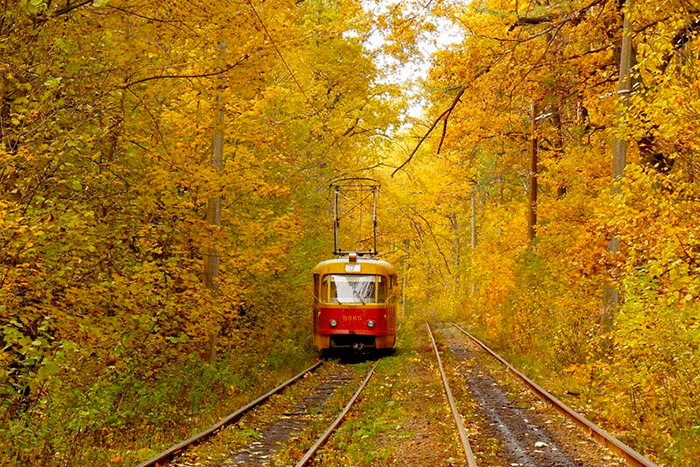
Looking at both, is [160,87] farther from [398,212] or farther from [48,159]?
[398,212]

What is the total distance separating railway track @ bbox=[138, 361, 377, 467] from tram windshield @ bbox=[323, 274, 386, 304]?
3.98m

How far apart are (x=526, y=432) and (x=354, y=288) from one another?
10.6m

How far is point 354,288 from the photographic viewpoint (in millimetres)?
20281

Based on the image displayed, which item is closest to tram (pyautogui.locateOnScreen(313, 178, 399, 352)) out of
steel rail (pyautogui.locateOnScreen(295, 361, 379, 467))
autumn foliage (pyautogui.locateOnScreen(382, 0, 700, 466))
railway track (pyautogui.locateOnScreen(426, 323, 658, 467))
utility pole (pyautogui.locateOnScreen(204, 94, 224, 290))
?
autumn foliage (pyautogui.locateOnScreen(382, 0, 700, 466))

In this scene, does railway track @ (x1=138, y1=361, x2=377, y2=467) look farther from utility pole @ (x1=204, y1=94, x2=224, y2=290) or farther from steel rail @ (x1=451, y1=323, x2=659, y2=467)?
steel rail @ (x1=451, y1=323, x2=659, y2=467)

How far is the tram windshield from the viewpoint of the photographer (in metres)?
20.2

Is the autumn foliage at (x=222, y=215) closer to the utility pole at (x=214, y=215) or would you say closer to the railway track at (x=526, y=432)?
the utility pole at (x=214, y=215)

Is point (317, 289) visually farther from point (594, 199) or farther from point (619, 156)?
point (619, 156)

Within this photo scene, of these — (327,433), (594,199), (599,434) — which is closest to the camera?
(599,434)

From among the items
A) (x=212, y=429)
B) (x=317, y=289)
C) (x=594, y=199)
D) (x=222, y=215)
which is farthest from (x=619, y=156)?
(x=317, y=289)

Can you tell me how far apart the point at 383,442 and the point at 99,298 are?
423 cm

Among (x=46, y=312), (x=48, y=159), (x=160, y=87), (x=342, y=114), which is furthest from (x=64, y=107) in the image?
(x=342, y=114)

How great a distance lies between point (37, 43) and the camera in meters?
7.98

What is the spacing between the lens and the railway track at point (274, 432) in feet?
27.3
